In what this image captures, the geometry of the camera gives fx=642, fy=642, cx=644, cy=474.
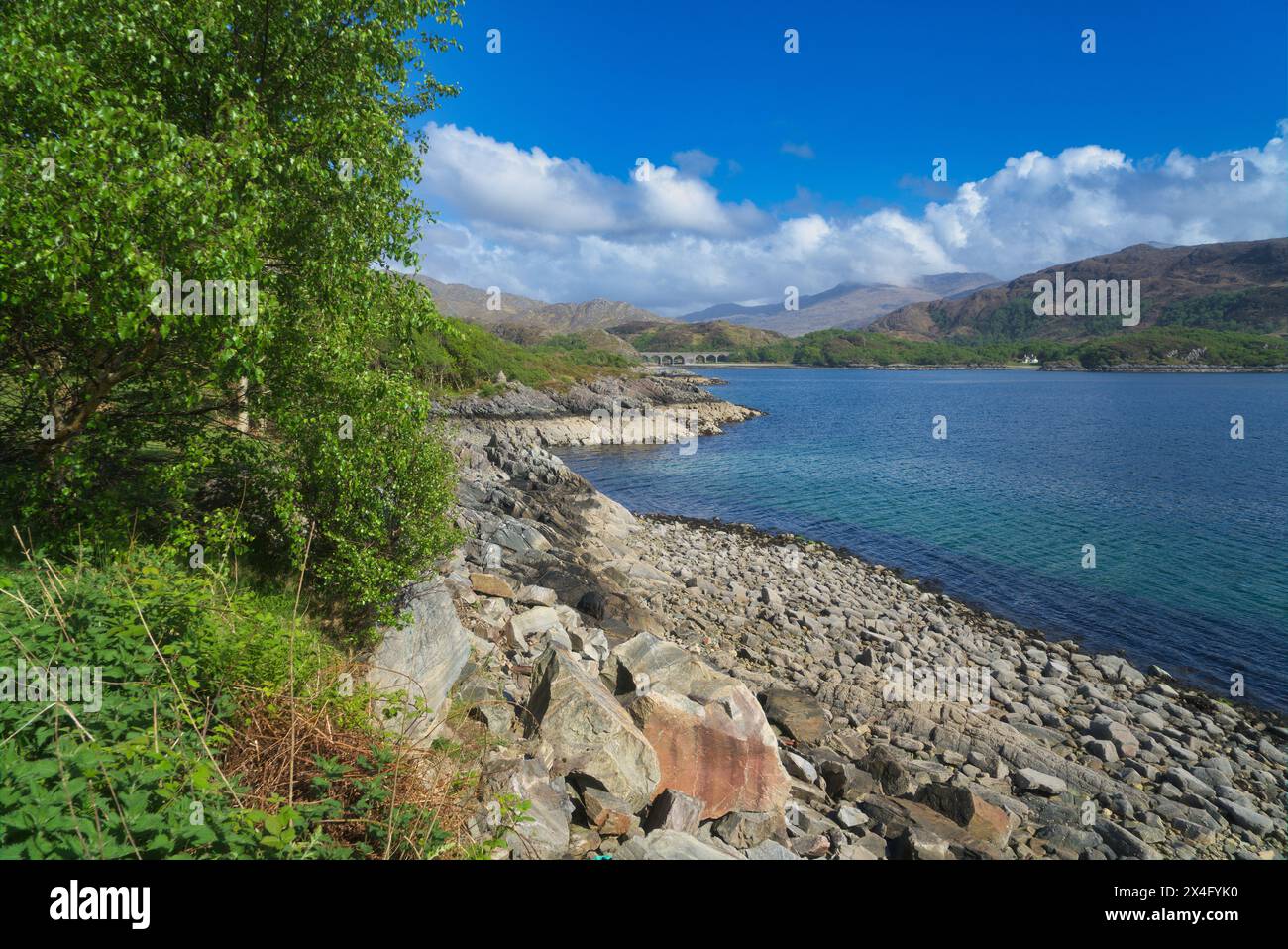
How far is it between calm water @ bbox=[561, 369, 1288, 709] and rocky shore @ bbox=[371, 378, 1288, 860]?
14.1 ft

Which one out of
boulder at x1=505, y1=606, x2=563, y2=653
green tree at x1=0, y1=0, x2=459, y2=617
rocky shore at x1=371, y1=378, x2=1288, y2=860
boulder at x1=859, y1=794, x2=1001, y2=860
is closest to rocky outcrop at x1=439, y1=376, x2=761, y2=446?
rocky shore at x1=371, y1=378, x2=1288, y2=860

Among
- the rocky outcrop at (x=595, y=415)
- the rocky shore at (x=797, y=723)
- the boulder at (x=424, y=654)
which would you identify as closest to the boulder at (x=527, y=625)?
the rocky shore at (x=797, y=723)

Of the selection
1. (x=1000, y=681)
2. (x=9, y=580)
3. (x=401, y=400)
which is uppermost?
(x=401, y=400)

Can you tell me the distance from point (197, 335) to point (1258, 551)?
43361 mm

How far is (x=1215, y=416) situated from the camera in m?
94.6

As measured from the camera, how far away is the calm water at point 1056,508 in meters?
Result: 24.5

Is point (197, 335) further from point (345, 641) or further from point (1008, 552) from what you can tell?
point (1008, 552)

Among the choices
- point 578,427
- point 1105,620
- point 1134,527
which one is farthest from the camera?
point 578,427

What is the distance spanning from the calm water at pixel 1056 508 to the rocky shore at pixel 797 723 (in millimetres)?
4306

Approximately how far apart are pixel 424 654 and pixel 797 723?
8800 mm

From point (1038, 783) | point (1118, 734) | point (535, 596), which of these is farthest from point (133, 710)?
point (1118, 734)
